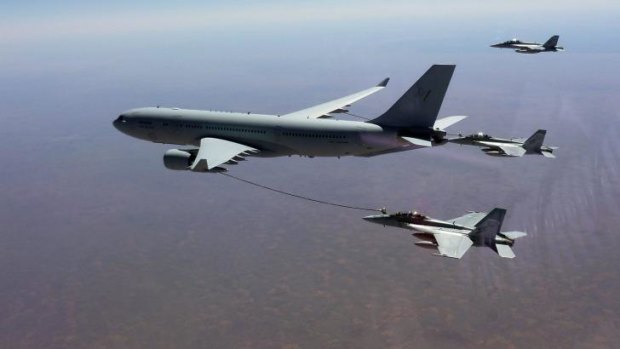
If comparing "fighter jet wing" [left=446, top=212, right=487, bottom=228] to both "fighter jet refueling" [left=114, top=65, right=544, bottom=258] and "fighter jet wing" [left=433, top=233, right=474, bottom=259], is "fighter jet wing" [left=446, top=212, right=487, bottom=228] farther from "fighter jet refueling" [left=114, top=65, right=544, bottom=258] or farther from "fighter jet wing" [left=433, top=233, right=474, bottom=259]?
"fighter jet wing" [left=433, top=233, right=474, bottom=259]

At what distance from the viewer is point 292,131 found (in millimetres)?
60594

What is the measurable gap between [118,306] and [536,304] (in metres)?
141

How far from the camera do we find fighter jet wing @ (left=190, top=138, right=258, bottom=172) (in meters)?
49.4

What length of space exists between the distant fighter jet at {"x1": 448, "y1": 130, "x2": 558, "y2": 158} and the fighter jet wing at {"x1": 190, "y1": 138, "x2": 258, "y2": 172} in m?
27.5

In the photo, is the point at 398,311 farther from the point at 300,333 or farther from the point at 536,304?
the point at 536,304

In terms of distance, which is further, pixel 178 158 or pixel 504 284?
pixel 504 284

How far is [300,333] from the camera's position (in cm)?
14825

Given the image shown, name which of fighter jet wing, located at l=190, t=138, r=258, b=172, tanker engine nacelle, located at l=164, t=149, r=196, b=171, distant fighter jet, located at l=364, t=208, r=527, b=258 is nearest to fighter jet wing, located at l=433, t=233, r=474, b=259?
distant fighter jet, located at l=364, t=208, r=527, b=258

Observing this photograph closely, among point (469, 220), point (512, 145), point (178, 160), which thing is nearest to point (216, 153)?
point (178, 160)

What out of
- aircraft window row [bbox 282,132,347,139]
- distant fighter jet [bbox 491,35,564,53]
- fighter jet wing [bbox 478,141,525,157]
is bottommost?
fighter jet wing [bbox 478,141,525,157]

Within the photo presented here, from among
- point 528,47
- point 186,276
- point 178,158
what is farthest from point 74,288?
point 528,47

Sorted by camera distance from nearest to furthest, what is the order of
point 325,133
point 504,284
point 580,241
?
point 325,133
point 504,284
point 580,241

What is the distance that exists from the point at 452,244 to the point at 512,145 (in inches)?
593

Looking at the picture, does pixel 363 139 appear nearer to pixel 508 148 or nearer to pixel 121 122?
pixel 508 148
